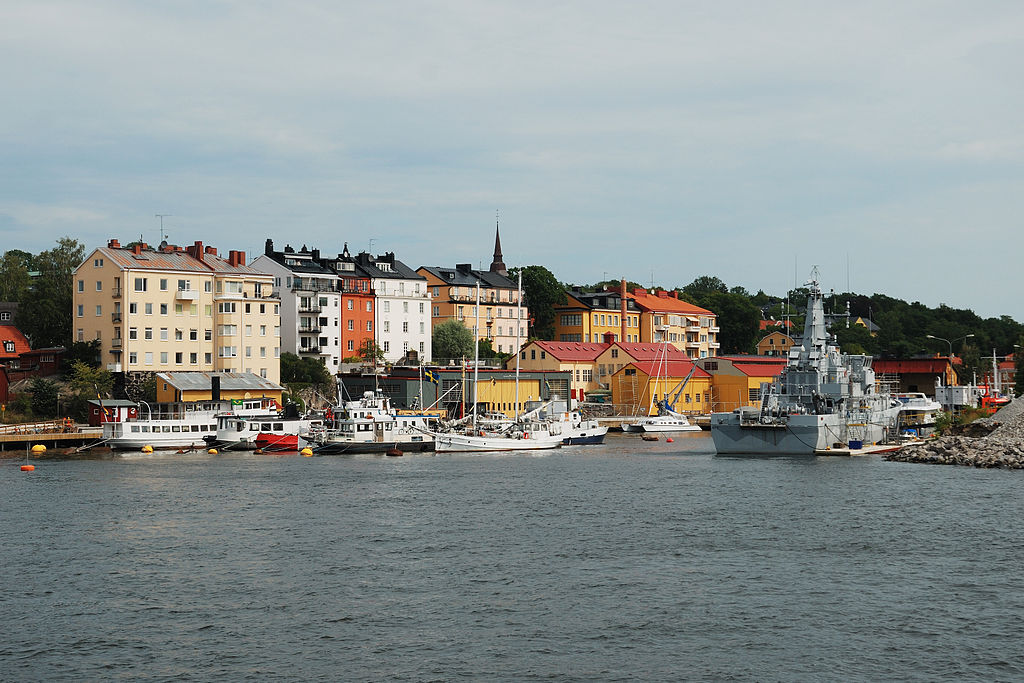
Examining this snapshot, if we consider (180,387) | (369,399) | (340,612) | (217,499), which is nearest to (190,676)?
(340,612)

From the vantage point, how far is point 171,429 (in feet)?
269

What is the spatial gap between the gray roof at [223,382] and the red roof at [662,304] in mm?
62727

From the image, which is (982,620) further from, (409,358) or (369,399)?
(409,358)

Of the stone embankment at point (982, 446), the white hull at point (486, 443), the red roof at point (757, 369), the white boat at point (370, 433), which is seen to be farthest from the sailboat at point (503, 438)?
the red roof at point (757, 369)

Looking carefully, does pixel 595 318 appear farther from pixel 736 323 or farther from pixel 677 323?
pixel 736 323

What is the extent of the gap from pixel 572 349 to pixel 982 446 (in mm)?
56462

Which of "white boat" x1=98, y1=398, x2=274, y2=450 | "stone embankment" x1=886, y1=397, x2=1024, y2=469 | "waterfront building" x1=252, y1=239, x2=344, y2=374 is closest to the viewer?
"stone embankment" x1=886, y1=397, x2=1024, y2=469

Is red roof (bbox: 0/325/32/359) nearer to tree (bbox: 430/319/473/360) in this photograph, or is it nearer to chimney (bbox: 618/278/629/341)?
tree (bbox: 430/319/473/360)

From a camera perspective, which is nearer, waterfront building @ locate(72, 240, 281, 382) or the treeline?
waterfront building @ locate(72, 240, 281, 382)

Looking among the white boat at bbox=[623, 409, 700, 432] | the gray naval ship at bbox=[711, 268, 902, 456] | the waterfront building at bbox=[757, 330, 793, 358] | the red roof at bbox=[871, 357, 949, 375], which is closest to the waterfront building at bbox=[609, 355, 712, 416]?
the white boat at bbox=[623, 409, 700, 432]

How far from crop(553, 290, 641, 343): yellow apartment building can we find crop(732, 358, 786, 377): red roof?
2326 cm

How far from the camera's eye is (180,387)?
298 feet

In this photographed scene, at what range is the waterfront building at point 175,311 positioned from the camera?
310 ft

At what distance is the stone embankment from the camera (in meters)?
68.9
